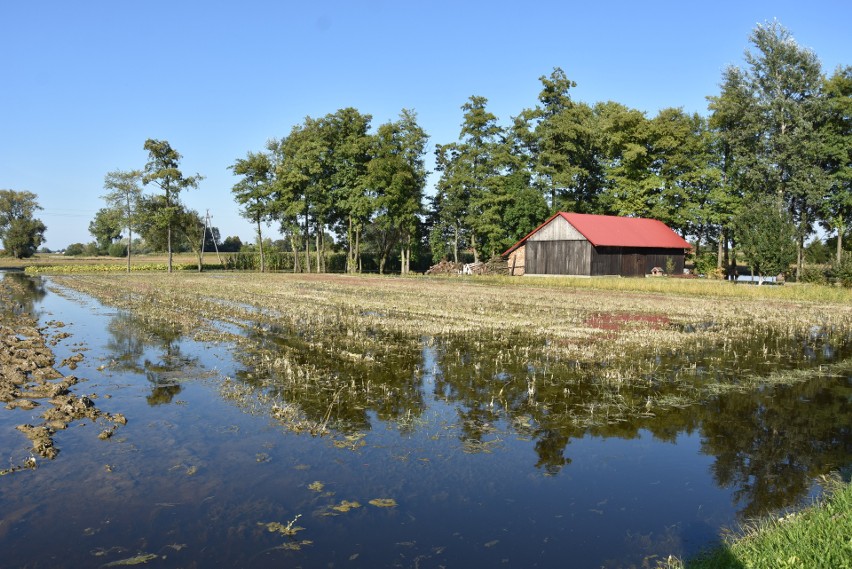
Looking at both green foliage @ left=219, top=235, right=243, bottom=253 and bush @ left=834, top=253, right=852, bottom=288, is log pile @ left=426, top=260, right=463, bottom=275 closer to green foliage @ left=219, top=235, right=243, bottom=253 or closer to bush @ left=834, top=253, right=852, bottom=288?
bush @ left=834, top=253, right=852, bottom=288

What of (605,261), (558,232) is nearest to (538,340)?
(605,261)

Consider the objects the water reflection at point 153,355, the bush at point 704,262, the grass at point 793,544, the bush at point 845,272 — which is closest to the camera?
the grass at point 793,544

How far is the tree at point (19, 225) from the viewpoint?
104m

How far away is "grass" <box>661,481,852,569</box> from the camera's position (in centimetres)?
490

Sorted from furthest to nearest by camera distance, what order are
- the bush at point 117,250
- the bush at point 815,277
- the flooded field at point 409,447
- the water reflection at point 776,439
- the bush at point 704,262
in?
1. the bush at point 117,250
2. the bush at point 704,262
3. the bush at point 815,277
4. the water reflection at point 776,439
5. the flooded field at point 409,447

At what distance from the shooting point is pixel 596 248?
56.5 meters

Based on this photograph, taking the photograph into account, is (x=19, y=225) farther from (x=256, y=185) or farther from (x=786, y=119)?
(x=786, y=119)

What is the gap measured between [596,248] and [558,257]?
169 inches

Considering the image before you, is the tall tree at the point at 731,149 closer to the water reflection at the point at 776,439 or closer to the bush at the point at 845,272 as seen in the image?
the bush at the point at 845,272

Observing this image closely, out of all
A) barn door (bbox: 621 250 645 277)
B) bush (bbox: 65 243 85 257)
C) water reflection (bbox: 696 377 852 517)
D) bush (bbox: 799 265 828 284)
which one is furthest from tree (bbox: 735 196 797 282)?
bush (bbox: 65 243 85 257)

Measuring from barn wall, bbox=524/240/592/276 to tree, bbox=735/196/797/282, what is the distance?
1473 cm

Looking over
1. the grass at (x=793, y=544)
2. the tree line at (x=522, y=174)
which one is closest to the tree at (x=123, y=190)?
the tree line at (x=522, y=174)

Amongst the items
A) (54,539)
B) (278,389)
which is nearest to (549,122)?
(278,389)

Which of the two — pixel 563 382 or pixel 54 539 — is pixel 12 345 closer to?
pixel 54 539
